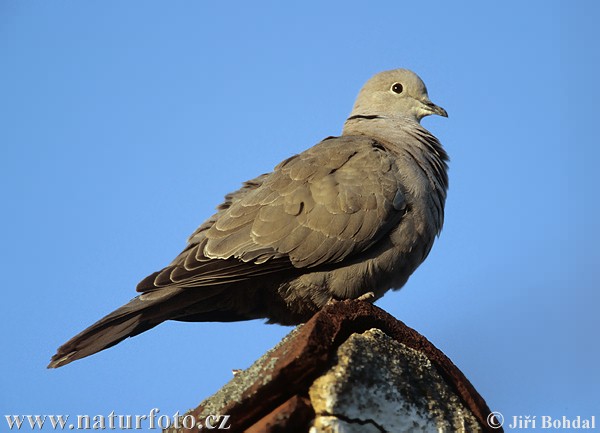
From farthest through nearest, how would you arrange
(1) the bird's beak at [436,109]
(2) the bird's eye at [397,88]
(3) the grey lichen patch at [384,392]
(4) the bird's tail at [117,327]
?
A: 1. (2) the bird's eye at [397,88]
2. (1) the bird's beak at [436,109]
3. (4) the bird's tail at [117,327]
4. (3) the grey lichen patch at [384,392]

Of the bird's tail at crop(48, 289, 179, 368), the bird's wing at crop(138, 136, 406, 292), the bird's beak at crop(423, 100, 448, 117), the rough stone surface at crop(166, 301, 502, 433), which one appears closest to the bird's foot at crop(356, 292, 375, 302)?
the bird's wing at crop(138, 136, 406, 292)

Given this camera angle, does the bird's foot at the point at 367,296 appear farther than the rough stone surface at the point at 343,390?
Yes

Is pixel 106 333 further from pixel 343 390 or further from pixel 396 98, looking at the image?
pixel 396 98

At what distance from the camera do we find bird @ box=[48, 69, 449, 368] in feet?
16.7

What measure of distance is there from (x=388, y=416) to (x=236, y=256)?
195 cm

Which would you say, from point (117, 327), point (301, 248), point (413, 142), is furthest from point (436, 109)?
point (117, 327)

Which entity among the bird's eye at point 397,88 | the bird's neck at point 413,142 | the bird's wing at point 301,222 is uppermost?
the bird's eye at point 397,88

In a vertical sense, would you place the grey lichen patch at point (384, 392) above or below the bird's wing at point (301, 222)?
below

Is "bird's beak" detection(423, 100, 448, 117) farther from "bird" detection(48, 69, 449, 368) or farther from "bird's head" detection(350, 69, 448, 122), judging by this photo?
"bird" detection(48, 69, 449, 368)

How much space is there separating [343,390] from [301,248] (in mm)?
1878

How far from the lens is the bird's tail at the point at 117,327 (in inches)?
187

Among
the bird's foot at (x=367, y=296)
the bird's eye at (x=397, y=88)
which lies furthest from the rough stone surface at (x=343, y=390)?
the bird's eye at (x=397, y=88)

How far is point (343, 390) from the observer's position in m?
3.30

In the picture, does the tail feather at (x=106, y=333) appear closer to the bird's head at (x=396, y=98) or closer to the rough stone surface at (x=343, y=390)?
the rough stone surface at (x=343, y=390)
